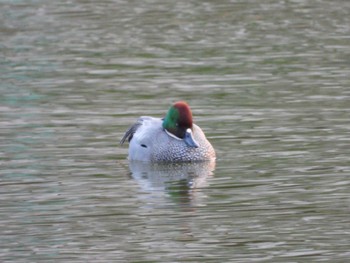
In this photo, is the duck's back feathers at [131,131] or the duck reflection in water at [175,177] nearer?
the duck reflection in water at [175,177]

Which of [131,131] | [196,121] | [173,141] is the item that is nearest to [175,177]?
[173,141]

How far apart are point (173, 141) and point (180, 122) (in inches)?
8.9

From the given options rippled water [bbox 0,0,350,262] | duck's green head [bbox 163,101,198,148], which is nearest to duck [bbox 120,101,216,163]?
duck's green head [bbox 163,101,198,148]

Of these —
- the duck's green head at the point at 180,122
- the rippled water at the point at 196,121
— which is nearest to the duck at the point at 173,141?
the duck's green head at the point at 180,122

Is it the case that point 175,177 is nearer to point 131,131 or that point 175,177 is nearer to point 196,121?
point 131,131

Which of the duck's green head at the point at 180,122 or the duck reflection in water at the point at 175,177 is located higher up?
the duck's green head at the point at 180,122

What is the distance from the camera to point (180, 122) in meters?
16.2

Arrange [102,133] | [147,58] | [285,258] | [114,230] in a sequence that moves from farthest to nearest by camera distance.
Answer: [147,58], [102,133], [114,230], [285,258]

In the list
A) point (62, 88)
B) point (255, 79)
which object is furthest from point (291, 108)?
point (62, 88)

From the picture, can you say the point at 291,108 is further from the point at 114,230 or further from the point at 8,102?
the point at 114,230

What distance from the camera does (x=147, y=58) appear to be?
2278cm

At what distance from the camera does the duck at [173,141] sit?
52.8 ft

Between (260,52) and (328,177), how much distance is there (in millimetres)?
8649

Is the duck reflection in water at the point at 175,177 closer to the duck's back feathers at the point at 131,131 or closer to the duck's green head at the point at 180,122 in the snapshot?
the duck's green head at the point at 180,122
